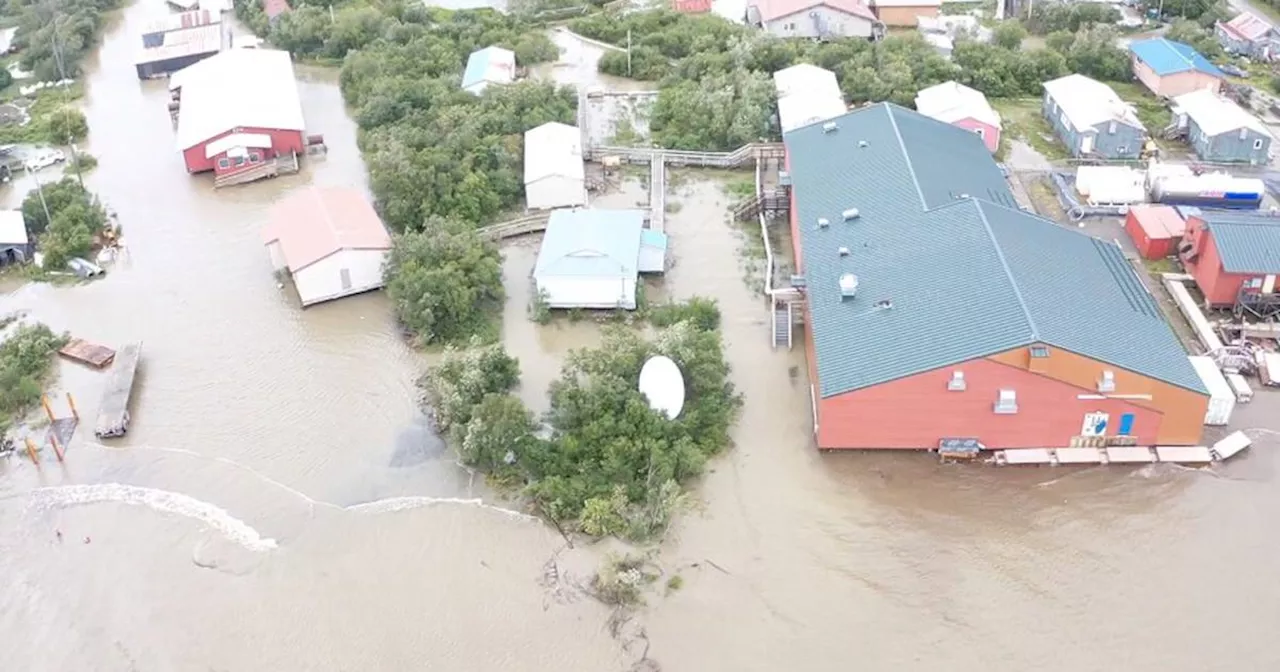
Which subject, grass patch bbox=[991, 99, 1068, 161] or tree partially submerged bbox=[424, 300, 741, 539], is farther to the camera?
grass patch bbox=[991, 99, 1068, 161]

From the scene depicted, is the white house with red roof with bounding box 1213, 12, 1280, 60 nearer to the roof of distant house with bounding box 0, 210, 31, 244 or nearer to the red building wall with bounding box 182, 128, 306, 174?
the red building wall with bounding box 182, 128, 306, 174

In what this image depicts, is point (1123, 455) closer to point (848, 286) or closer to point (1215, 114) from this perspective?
point (848, 286)

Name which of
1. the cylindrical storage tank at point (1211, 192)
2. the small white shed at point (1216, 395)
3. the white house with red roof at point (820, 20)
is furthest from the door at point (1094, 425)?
the white house with red roof at point (820, 20)

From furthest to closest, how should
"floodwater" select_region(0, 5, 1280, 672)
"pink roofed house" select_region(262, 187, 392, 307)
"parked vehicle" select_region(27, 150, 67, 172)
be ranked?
"parked vehicle" select_region(27, 150, 67, 172) < "pink roofed house" select_region(262, 187, 392, 307) < "floodwater" select_region(0, 5, 1280, 672)

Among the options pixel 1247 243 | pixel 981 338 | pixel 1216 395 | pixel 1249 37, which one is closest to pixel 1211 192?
pixel 1247 243

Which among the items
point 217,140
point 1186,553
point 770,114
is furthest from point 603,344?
point 217,140

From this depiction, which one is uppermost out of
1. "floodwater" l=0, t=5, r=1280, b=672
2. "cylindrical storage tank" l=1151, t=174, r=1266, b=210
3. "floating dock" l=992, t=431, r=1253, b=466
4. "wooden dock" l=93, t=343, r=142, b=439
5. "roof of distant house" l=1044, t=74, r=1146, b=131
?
"roof of distant house" l=1044, t=74, r=1146, b=131

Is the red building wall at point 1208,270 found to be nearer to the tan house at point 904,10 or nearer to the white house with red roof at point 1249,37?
the white house with red roof at point 1249,37

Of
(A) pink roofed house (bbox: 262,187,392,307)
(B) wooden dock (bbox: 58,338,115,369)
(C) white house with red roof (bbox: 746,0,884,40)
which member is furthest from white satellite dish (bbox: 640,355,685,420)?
(C) white house with red roof (bbox: 746,0,884,40)
